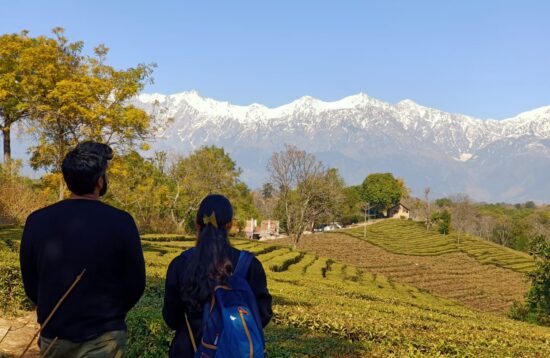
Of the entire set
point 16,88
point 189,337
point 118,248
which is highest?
point 16,88

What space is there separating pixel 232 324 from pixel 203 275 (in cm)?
37

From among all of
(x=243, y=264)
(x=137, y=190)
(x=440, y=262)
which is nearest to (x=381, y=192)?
(x=440, y=262)

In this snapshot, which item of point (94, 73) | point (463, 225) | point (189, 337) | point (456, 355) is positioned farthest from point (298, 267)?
point (463, 225)

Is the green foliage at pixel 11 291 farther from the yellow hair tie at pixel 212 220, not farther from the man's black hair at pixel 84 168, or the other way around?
the yellow hair tie at pixel 212 220

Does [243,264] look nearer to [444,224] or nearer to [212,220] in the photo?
[212,220]

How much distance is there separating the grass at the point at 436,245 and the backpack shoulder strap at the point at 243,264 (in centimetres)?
7087

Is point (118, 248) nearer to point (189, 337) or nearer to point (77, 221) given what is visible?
point (77, 221)

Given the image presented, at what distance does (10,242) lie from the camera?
1820 centimetres

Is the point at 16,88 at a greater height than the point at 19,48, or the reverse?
the point at 19,48

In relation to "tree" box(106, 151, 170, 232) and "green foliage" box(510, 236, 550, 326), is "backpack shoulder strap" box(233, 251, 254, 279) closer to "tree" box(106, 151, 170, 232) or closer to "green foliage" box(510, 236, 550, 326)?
"tree" box(106, 151, 170, 232)

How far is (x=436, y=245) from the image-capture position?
86.2 m

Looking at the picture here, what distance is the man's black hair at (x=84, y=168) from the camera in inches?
140

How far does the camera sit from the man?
11.1ft

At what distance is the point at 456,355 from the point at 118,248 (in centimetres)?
666
